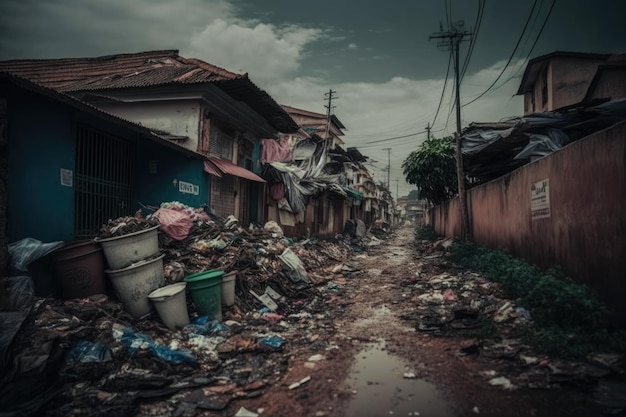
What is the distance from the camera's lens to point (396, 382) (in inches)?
131

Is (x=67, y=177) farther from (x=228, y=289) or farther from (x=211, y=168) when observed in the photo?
(x=211, y=168)

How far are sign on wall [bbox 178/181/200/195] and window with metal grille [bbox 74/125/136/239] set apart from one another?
3.47 ft

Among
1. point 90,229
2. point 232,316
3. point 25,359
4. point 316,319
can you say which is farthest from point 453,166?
point 25,359

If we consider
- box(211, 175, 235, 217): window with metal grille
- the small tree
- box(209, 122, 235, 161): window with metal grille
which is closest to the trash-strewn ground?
box(211, 175, 235, 217): window with metal grille

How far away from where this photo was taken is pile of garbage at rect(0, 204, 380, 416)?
9.39 ft

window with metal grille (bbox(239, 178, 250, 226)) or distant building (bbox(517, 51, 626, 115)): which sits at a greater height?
distant building (bbox(517, 51, 626, 115))

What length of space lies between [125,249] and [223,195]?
5452 millimetres

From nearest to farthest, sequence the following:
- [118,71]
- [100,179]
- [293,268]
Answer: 1. [100,179]
2. [293,268]
3. [118,71]

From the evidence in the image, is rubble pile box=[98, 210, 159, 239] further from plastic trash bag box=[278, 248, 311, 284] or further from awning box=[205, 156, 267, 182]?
awning box=[205, 156, 267, 182]

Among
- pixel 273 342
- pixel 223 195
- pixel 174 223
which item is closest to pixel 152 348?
pixel 273 342

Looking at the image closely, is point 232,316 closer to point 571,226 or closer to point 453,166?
point 571,226

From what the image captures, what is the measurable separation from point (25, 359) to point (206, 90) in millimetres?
7512

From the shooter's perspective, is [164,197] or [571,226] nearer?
[571,226]

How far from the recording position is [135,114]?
31.7 ft
